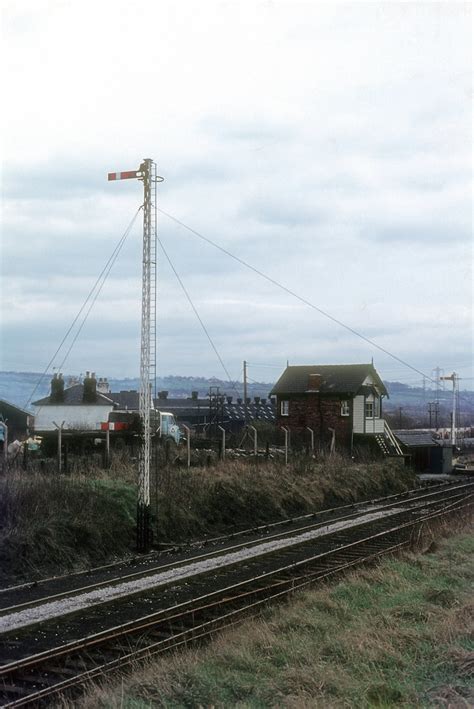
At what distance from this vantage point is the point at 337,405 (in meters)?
44.4

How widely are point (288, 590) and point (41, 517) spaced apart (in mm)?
6111

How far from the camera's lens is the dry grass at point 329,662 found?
288 inches

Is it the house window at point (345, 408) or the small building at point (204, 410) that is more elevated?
the house window at point (345, 408)

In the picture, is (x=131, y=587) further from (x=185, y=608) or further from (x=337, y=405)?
(x=337, y=405)

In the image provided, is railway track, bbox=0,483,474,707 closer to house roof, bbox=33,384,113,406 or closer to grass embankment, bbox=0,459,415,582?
grass embankment, bbox=0,459,415,582

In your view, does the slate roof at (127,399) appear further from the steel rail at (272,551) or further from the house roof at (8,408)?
the steel rail at (272,551)

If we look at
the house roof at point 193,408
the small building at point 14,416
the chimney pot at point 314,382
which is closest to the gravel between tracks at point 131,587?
the chimney pot at point 314,382

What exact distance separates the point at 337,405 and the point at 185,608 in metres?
33.6

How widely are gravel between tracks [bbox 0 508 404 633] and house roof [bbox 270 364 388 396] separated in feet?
80.6

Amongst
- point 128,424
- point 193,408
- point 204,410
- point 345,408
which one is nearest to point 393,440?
point 345,408

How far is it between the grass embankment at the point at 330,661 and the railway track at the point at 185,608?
22.0 inches

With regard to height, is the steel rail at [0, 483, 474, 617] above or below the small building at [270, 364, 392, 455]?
below

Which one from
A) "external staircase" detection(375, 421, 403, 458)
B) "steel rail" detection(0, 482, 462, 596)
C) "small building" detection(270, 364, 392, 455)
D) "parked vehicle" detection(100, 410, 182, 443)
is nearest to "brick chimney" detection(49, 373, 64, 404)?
"parked vehicle" detection(100, 410, 182, 443)

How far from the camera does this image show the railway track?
336 inches
